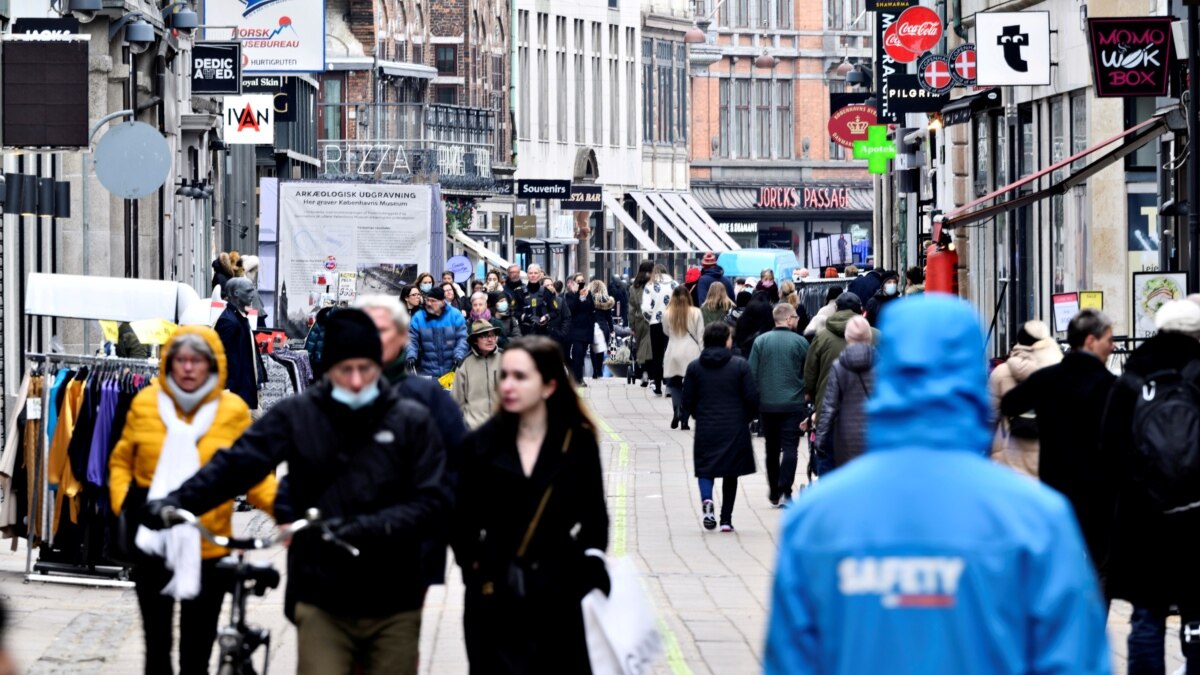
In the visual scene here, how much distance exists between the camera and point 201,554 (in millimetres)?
8500

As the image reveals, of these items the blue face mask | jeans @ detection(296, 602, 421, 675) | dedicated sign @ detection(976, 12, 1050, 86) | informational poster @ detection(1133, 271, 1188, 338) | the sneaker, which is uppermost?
dedicated sign @ detection(976, 12, 1050, 86)

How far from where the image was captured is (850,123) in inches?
1827

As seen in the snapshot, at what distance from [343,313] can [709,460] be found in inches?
413

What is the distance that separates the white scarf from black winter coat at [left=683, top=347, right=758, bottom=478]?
894 centimetres

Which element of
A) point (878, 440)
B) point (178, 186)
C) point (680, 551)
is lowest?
point (680, 551)

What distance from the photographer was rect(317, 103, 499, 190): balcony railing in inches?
2539

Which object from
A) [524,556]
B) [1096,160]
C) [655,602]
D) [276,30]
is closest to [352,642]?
[524,556]

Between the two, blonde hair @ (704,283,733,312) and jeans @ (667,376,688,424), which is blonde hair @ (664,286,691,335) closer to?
jeans @ (667,376,688,424)

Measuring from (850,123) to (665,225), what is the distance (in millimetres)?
39226

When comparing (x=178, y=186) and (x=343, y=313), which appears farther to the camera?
(x=178, y=186)

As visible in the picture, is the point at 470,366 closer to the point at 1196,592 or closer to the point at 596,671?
the point at 1196,592

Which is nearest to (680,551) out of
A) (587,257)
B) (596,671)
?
(596,671)

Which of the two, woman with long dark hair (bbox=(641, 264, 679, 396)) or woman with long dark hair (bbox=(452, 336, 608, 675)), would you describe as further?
woman with long dark hair (bbox=(641, 264, 679, 396))

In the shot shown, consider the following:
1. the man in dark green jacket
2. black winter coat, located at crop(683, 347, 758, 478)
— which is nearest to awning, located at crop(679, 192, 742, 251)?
the man in dark green jacket
